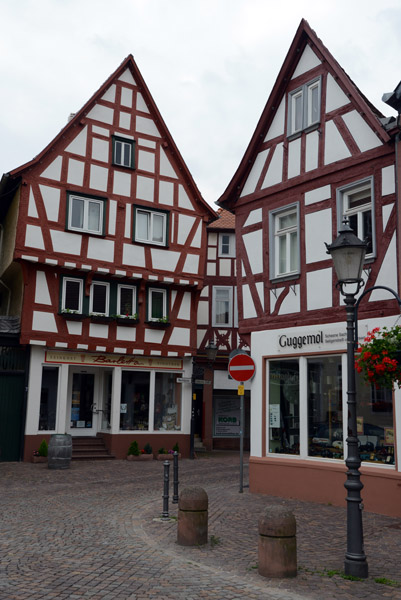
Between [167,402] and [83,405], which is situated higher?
[167,402]

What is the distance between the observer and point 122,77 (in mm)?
24188

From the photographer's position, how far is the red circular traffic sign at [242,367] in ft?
45.8

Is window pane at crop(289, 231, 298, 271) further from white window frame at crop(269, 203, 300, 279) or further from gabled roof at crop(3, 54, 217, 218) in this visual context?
gabled roof at crop(3, 54, 217, 218)

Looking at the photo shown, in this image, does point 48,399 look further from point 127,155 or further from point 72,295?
point 127,155

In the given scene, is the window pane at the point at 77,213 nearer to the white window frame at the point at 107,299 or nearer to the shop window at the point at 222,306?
the white window frame at the point at 107,299

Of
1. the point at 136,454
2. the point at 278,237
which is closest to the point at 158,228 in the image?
the point at 136,454

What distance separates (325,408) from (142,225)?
41.8ft

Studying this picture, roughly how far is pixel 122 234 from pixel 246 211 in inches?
327

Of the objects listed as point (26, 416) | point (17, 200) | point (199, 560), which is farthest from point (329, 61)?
point (26, 416)

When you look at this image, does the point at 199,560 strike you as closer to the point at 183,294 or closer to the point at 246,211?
the point at 246,211

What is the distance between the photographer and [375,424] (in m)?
12.1

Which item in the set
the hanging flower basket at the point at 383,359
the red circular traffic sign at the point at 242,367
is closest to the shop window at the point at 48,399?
the red circular traffic sign at the point at 242,367

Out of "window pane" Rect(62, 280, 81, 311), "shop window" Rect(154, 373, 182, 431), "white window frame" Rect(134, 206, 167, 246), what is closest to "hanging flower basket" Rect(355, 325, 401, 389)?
"window pane" Rect(62, 280, 81, 311)

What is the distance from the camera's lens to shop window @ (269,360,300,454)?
13.9 metres
